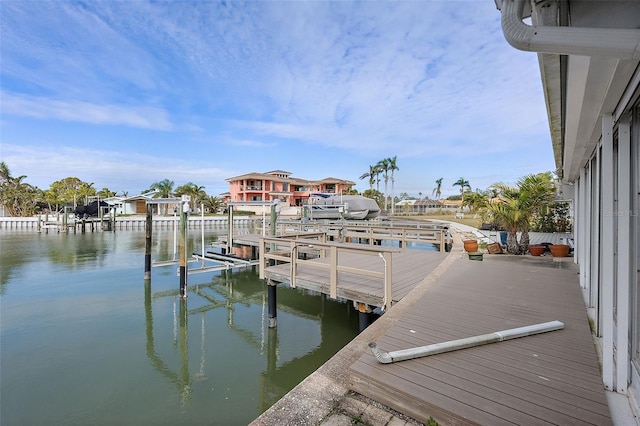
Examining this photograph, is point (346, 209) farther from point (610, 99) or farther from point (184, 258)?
point (610, 99)

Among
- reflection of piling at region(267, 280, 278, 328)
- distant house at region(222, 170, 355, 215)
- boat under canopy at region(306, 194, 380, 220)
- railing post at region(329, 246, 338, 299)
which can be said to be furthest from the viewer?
distant house at region(222, 170, 355, 215)

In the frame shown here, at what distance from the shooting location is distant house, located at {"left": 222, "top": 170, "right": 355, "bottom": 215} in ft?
151

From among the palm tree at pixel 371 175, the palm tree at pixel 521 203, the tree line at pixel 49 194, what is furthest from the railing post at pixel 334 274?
the palm tree at pixel 371 175

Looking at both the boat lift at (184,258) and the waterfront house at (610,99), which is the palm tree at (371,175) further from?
the waterfront house at (610,99)

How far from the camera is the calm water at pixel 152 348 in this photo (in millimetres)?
4277

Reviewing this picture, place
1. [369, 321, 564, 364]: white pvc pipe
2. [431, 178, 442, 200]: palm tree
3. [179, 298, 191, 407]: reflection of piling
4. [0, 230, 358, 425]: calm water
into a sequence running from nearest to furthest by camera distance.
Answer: [369, 321, 564, 364]: white pvc pipe, [0, 230, 358, 425]: calm water, [179, 298, 191, 407]: reflection of piling, [431, 178, 442, 200]: palm tree

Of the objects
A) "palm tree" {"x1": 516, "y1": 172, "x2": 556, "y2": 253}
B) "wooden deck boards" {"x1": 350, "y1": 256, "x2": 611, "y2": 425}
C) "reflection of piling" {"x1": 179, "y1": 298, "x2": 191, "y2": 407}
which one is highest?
"palm tree" {"x1": 516, "y1": 172, "x2": 556, "y2": 253}

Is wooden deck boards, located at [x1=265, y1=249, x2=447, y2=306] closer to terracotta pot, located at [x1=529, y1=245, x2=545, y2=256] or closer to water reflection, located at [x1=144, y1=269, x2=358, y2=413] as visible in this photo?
water reflection, located at [x1=144, y1=269, x2=358, y2=413]

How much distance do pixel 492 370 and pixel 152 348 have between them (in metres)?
6.31

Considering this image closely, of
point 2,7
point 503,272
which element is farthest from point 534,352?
point 2,7

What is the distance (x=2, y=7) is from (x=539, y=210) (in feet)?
75.8

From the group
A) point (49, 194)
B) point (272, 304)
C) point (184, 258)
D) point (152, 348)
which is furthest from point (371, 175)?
point (152, 348)

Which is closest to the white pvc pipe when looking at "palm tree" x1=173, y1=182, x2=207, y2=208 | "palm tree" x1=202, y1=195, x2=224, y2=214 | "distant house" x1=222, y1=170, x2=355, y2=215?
"distant house" x1=222, y1=170, x2=355, y2=215

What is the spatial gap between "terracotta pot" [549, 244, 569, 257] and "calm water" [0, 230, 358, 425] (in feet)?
20.2
